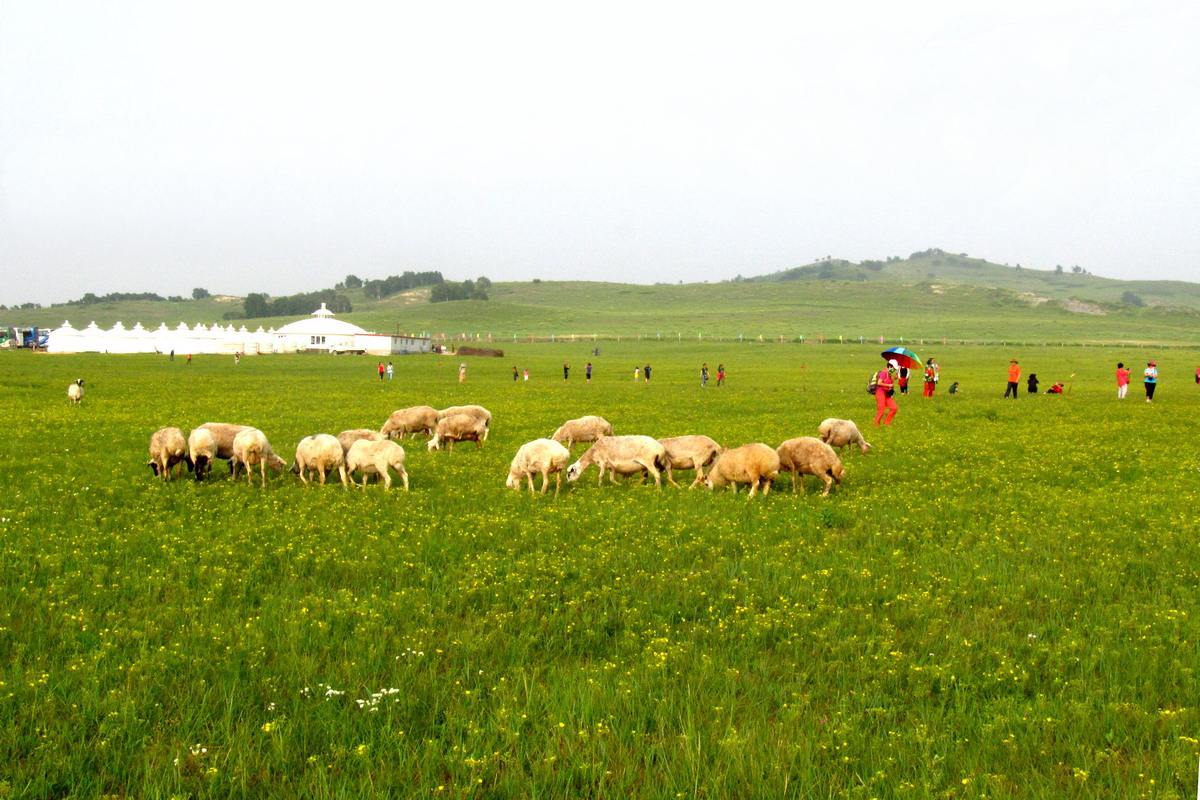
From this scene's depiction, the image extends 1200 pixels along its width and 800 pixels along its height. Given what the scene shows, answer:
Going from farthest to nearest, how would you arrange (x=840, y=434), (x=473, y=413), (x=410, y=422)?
(x=473, y=413)
(x=410, y=422)
(x=840, y=434)

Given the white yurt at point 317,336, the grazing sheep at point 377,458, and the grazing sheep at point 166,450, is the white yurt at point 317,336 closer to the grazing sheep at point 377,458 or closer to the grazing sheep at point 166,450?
the grazing sheep at point 166,450

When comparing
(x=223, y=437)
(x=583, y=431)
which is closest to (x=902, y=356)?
(x=583, y=431)

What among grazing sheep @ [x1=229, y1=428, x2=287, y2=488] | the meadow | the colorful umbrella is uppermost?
the colorful umbrella

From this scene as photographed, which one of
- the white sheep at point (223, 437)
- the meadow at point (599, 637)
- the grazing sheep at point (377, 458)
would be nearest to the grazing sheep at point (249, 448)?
the white sheep at point (223, 437)

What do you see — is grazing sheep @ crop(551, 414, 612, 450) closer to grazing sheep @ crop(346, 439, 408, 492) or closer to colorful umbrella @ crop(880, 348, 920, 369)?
grazing sheep @ crop(346, 439, 408, 492)

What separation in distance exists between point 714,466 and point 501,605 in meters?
9.12

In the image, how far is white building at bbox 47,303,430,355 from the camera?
115 meters

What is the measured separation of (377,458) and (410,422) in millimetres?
9232


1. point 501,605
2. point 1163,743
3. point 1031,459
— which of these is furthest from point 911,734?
point 1031,459

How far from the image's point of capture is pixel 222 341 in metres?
116

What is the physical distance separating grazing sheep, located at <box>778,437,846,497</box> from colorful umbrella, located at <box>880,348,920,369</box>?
14753mm

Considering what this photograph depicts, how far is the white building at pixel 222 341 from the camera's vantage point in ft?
379

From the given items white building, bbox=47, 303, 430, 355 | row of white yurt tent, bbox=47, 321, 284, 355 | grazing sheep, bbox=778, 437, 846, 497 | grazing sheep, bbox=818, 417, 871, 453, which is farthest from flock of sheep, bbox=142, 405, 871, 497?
row of white yurt tent, bbox=47, 321, 284, 355

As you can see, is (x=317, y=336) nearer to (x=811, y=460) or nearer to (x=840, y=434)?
(x=840, y=434)
